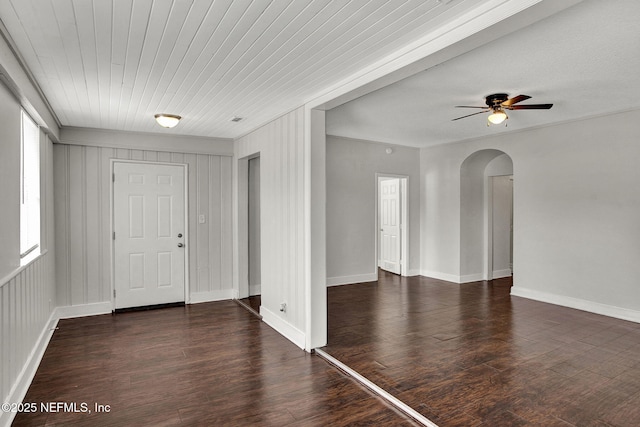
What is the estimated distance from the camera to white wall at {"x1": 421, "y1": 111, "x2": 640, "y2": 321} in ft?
15.6

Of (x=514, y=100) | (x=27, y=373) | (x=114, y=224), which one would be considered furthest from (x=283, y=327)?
(x=514, y=100)

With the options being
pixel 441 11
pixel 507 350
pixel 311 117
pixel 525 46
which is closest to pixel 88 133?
pixel 311 117

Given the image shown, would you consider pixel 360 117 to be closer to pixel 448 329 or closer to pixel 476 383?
pixel 448 329

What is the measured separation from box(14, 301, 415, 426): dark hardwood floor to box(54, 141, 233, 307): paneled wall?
67cm

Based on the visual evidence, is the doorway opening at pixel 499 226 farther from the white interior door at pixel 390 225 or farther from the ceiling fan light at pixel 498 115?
the ceiling fan light at pixel 498 115

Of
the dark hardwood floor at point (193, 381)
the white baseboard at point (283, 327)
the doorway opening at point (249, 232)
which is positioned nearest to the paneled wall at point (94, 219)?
the doorway opening at point (249, 232)

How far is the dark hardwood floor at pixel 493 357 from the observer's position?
2658 millimetres

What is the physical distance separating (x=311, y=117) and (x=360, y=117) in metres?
1.67

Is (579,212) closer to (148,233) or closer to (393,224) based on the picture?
(393,224)

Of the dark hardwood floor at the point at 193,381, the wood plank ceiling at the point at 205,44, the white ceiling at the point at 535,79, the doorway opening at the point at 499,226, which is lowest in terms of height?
the dark hardwood floor at the point at 193,381

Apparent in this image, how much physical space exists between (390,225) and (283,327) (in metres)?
4.31

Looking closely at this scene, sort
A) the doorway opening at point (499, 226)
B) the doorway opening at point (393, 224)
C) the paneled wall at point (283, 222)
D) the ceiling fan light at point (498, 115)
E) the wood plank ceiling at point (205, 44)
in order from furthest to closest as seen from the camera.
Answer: the doorway opening at point (393, 224)
the doorway opening at point (499, 226)
the ceiling fan light at point (498, 115)
the paneled wall at point (283, 222)
the wood plank ceiling at point (205, 44)

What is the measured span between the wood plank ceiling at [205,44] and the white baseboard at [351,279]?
3.69m

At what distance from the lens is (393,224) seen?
7859 millimetres
